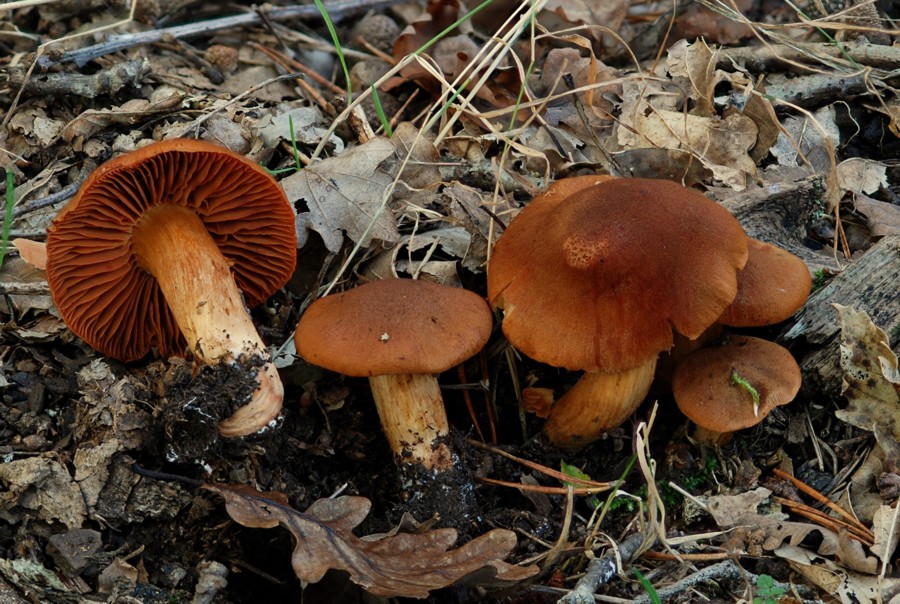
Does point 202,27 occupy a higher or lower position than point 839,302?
higher

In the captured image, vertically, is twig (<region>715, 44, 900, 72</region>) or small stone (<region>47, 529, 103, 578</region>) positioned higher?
twig (<region>715, 44, 900, 72</region>)

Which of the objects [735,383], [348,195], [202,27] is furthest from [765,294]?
[202,27]

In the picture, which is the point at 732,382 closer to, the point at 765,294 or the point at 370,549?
the point at 765,294

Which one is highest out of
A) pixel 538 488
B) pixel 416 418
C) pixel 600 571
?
pixel 416 418

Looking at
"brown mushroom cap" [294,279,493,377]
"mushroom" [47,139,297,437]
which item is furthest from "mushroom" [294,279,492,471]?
"mushroom" [47,139,297,437]

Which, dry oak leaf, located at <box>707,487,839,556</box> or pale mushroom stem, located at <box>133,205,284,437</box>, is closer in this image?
dry oak leaf, located at <box>707,487,839,556</box>

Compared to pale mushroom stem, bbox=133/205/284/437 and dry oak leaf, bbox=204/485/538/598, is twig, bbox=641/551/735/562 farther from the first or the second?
pale mushroom stem, bbox=133/205/284/437
